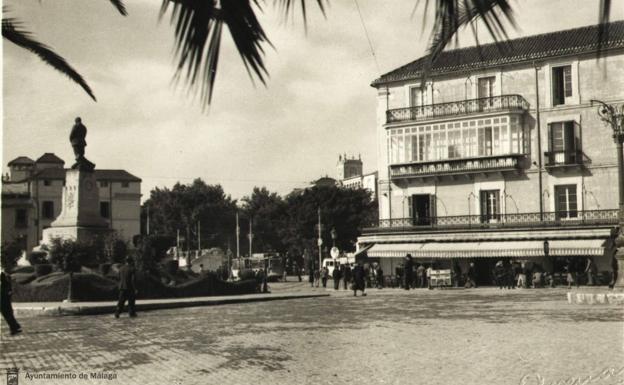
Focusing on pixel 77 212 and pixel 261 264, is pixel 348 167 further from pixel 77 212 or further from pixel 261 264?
pixel 77 212

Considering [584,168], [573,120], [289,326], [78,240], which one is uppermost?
[573,120]

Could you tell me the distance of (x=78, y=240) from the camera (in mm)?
28047

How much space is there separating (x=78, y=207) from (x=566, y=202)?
24422 millimetres

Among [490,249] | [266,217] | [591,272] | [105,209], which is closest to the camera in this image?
[591,272]

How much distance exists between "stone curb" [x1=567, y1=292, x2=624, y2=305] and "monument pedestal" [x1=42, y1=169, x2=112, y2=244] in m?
17.3

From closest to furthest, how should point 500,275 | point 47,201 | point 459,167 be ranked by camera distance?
point 47,201 < point 500,275 < point 459,167

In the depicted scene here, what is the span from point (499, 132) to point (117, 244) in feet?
71.0

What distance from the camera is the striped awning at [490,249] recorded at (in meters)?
37.1

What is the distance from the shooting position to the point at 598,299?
19.5m

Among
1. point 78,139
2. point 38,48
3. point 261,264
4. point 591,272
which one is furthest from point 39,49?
point 261,264

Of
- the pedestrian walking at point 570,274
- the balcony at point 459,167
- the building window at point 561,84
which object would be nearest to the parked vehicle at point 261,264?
the balcony at point 459,167

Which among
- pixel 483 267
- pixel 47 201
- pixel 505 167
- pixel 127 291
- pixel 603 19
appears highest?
pixel 505 167

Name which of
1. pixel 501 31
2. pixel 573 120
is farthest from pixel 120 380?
pixel 573 120

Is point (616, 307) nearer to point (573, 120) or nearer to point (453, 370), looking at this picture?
point (453, 370)
